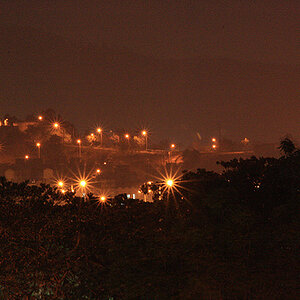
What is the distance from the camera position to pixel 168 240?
9125 mm

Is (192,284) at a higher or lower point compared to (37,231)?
lower

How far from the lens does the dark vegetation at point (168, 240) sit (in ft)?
26.9

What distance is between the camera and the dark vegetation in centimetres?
821

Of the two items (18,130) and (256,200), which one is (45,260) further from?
(18,130)

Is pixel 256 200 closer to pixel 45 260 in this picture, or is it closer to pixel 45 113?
pixel 45 260

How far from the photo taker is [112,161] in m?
73.1

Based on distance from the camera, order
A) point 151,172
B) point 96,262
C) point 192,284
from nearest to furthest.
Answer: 1. point 192,284
2. point 96,262
3. point 151,172

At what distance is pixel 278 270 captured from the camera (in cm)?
835

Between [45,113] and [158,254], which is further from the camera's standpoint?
[45,113]

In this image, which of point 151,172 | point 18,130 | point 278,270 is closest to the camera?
point 278,270

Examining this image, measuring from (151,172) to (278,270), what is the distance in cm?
6098

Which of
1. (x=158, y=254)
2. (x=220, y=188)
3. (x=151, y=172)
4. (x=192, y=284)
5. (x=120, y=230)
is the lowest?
(x=192, y=284)

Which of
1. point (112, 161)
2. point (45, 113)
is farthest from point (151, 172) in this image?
point (45, 113)

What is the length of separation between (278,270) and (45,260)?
597 centimetres
